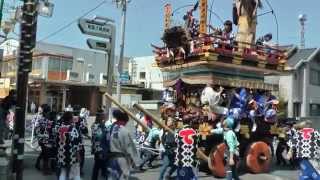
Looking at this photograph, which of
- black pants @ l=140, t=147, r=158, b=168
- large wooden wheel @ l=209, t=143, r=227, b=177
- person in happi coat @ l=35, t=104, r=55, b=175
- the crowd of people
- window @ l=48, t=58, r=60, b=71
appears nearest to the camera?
the crowd of people

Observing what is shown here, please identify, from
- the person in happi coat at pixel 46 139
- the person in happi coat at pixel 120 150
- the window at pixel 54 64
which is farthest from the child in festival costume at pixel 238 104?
the window at pixel 54 64

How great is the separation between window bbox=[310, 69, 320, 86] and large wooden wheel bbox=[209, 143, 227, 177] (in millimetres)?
29679

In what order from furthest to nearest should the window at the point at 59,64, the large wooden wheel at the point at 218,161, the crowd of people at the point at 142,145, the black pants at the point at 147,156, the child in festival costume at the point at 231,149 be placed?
the window at the point at 59,64 → the black pants at the point at 147,156 → the large wooden wheel at the point at 218,161 → the child in festival costume at the point at 231,149 → the crowd of people at the point at 142,145

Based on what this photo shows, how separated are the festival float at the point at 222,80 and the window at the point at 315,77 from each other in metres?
26.3

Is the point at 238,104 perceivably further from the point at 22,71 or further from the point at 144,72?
the point at 144,72

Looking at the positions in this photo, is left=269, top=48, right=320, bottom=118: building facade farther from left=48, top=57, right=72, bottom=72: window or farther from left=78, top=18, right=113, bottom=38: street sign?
left=78, top=18, right=113, bottom=38: street sign

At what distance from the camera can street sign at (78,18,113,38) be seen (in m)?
14.5

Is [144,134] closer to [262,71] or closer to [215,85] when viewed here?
[215,85]

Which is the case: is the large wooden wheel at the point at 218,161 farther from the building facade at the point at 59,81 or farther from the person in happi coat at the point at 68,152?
the building facade at the point at 59,81

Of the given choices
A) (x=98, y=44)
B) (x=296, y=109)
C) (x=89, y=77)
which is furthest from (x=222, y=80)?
(x=89, y=77)

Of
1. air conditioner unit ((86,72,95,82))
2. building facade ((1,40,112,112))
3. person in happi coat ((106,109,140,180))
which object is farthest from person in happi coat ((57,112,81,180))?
air conditioner unit ((86,72,95,82))

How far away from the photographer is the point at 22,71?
9.83 metres

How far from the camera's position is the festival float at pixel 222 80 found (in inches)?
551

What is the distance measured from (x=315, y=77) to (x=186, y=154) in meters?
34.0
